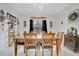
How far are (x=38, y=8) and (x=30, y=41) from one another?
2.01 feet

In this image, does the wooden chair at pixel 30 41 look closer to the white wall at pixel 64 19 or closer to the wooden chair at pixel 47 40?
the wooden chair at pixel 47 40

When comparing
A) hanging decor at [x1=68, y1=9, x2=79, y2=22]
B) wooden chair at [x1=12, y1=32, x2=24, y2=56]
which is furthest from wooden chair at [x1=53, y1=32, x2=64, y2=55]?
wooden chair at [x1=12, y1=32, x2=24, y2=56]

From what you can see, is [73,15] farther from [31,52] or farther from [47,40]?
[31,52]

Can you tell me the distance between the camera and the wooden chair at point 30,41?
2.34m

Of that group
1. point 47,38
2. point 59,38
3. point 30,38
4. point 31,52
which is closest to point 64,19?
point 59,38

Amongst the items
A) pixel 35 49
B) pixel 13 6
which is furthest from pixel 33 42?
pixel 13 6

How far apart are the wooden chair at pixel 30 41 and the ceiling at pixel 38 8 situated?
0.39 metres

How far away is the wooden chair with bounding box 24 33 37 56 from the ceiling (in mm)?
394

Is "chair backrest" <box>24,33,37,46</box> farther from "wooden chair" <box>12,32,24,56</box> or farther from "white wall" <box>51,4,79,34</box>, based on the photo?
"white wall" <box>51,4,79,34</box>

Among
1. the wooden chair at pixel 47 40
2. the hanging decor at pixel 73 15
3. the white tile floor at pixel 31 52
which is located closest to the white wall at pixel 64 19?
the hanging decor at pixel 73 15

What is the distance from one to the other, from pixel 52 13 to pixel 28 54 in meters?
0.86

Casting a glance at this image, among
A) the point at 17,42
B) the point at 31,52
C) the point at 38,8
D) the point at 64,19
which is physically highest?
the point at 38,8

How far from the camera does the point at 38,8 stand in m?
2.35

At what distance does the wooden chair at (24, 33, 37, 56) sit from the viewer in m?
2.34
